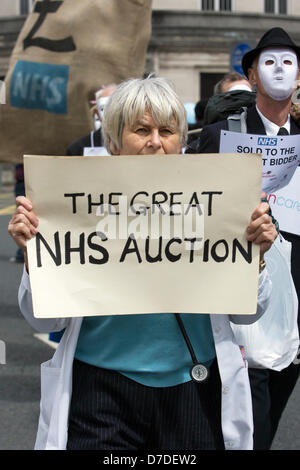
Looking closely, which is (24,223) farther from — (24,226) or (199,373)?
(199,373)

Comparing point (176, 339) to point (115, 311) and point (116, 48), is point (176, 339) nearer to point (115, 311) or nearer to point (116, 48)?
point (115, 311)

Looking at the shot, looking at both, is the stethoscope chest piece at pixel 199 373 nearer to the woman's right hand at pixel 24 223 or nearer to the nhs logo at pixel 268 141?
the woman's right hand at pixel 24 223

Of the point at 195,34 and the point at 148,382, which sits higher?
the point at 148,382

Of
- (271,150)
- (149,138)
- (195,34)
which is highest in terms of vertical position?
(149,138)

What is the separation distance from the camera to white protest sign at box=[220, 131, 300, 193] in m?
2.73

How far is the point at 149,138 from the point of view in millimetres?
2078

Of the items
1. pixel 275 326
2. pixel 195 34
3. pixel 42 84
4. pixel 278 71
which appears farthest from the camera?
pixel 195 34

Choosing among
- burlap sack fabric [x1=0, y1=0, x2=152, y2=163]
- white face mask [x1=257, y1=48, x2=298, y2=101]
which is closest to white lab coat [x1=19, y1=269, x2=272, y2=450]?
white face mask [x1=257, y1=48, x2=298, y2=101]

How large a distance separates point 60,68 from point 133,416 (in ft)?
6.90

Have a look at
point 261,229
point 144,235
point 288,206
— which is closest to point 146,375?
point 144,235

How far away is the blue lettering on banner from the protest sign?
5.88ft

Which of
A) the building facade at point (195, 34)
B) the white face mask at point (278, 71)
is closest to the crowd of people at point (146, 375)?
the white face mask at point (278, 71)

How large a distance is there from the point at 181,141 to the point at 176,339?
0.54 meters

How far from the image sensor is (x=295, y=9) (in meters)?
28.9
